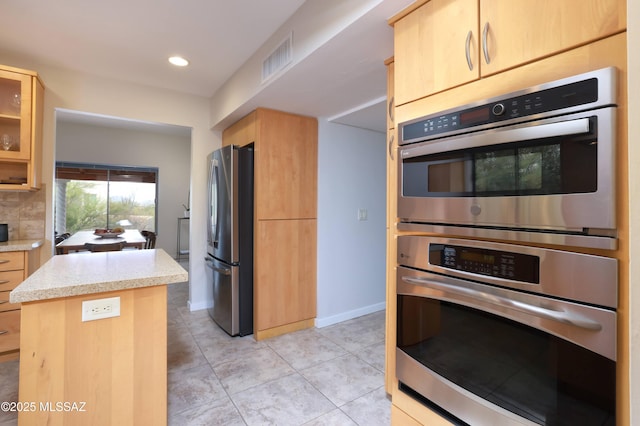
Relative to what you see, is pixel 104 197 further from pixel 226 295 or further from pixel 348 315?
pixel 348 315

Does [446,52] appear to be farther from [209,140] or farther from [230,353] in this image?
[209,140]

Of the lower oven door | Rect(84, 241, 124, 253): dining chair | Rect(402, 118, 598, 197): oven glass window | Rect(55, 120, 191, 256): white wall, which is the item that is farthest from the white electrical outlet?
Rect(55, 120, 191, 256): white wall

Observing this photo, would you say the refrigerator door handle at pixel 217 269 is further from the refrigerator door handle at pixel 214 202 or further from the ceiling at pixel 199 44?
the ceiling at pixel 199 44

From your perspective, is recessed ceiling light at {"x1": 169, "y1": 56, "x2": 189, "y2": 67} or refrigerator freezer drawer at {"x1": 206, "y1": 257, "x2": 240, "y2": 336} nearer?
recessed ceiling light at {"x1": 169, "y1": 56, "x2": 189, "y2": 67}

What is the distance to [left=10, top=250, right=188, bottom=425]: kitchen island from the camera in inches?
49.3

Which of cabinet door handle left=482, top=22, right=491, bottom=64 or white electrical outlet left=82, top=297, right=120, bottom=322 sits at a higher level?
cabinet door handle left=482, top=22, right=491, bottom=64

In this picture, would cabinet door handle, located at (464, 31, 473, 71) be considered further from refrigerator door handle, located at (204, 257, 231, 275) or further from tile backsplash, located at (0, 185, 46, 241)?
tile backsplash, located at (0, 185, 46, 241)

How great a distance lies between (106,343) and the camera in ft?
4.51

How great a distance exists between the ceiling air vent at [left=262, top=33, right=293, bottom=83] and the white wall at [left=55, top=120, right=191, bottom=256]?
489 cm

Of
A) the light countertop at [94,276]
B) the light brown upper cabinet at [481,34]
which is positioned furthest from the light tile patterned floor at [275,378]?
the light brown upper cabinet at [481,34]

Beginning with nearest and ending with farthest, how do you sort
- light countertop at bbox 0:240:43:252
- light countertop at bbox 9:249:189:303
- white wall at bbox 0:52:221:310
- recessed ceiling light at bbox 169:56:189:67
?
light countertop at bbox 9:249:189:303 < light countertop at bbox 0:240:43:252 < recessed ceiling light at bbox 169:56:189:67 < white wall at bbox 0:52:221:310

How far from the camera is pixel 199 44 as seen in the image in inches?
97.7

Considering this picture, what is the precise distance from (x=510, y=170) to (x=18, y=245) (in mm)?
3397

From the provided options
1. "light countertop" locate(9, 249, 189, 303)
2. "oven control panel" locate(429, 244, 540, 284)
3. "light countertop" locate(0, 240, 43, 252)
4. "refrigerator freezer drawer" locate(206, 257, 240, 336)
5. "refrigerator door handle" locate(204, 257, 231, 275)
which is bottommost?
"refrigerator freezer drawer" locate(206, 257, 240, 336)
